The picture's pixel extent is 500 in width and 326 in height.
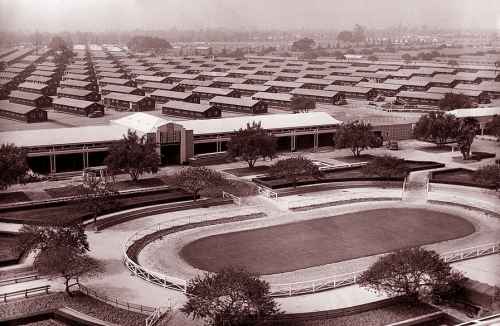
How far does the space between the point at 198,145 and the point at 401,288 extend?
18.1m

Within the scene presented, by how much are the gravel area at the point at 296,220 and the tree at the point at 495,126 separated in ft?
43.2

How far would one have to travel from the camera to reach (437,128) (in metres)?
32.9

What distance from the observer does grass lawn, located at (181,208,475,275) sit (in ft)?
56.9

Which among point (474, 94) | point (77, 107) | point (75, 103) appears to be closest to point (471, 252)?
point (77, 107)

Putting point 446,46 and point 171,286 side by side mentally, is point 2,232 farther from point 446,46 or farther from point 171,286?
point 446,46

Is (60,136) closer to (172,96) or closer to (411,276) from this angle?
(411,276)

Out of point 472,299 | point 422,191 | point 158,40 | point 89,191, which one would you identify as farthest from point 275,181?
point 158,40

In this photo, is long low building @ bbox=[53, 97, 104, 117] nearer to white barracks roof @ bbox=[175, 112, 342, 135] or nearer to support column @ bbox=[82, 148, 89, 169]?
white barracks roof @ bbox=[175, 112, 342, 135]

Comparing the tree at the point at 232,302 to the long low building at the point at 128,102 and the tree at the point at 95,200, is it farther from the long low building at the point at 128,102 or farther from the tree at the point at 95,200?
the long low building at the point at 128,102

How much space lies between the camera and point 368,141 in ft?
98.8

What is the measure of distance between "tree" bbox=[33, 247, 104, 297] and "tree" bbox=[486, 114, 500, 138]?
26.2m

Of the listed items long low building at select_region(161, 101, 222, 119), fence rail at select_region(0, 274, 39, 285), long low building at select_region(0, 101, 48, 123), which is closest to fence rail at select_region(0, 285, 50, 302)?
fence rail at select_region(0, 274, 39, 285)

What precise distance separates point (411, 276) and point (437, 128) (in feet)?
66.1

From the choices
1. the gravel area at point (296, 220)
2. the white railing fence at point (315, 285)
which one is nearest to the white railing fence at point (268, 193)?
the gravel area at point (296, 220)
